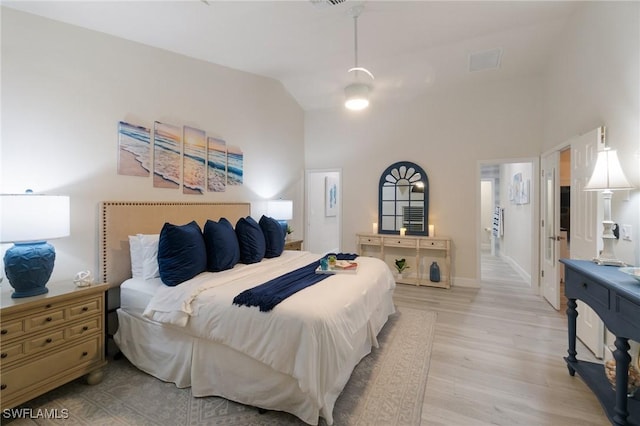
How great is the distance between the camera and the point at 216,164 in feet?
11.9

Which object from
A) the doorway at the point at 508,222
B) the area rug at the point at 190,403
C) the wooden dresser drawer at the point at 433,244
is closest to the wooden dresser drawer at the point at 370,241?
the wooden dresser drawer at the point at 433,244

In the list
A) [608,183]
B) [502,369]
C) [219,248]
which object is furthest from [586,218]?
[219,248]

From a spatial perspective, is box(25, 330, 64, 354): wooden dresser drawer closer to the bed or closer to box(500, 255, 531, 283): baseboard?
the bed

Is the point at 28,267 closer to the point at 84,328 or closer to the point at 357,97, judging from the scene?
the point at 84,328

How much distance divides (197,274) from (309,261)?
1128 mm

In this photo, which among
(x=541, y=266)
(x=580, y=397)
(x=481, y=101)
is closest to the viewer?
(x=580, y=397)

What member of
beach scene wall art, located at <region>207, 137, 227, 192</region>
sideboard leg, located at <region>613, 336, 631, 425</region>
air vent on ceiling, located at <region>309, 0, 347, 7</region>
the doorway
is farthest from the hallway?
air vent on ceiling, located at <region>309, 0, 347, 7</region>

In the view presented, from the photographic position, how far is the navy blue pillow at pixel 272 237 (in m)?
3.29

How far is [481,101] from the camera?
4.44 m

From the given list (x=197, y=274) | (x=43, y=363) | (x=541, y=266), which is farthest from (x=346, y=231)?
(x=43, y=363)

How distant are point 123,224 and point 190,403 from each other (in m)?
1.66

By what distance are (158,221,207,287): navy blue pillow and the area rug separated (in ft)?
2.50

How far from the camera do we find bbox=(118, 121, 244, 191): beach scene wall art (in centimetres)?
276

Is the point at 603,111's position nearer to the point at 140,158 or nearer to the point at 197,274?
the point at 197,274
